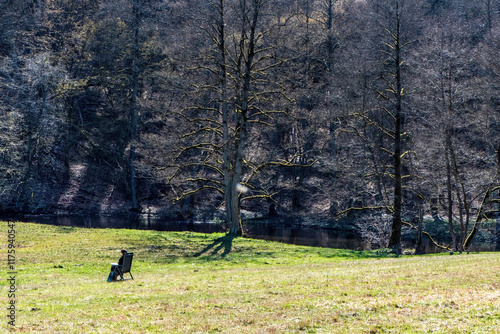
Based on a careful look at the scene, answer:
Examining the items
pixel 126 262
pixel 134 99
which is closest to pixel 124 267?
pixel 126 262

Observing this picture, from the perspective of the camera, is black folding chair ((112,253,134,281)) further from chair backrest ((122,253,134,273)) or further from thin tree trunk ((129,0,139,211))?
thin tree trunk ((129,0,139,211))

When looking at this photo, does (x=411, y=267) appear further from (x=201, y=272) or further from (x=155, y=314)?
(x=155, y=314)

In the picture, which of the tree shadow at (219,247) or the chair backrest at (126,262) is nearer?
the chair backrest at (126,262)

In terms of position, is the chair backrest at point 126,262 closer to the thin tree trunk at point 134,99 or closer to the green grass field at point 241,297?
the green grass field at point 241,297

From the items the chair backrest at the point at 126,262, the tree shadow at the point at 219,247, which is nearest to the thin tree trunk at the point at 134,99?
the tree shadow at the point at 219,247

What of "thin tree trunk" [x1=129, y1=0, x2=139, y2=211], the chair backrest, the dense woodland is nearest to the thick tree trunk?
the dense woodland

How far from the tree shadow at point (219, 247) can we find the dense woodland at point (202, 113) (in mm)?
4663

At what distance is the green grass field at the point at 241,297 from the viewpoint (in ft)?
32.1

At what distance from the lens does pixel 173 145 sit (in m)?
43.0

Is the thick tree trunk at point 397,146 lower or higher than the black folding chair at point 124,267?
higher

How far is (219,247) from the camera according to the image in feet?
85.6

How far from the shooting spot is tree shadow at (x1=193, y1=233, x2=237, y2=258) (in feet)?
80.6

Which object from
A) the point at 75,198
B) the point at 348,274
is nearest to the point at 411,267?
the point at 348,274

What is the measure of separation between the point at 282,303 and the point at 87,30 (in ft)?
164
